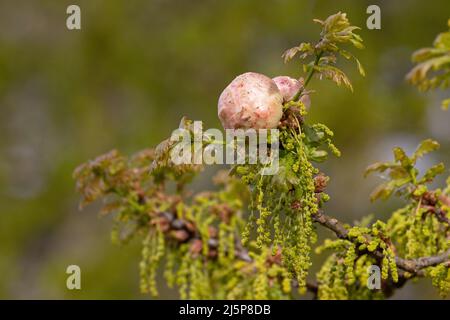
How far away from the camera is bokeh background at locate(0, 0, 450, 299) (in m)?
4.24

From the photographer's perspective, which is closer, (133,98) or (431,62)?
(431,62)

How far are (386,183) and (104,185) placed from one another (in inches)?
21.6

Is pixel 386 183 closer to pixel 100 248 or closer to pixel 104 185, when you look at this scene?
pixel 104 185

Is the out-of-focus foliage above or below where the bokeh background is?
below

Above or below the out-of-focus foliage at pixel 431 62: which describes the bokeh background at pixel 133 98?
above

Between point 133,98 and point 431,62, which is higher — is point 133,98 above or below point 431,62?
above

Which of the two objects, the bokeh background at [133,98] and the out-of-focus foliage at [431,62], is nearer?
the out-of-focus foliage at [431,62]

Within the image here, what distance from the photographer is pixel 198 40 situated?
4.67 metres

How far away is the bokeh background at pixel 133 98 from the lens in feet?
13.9

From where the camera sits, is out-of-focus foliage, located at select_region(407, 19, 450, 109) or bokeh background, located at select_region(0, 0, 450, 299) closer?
out-of-focus foliage, located at select_region(407, 19, 450, 109)

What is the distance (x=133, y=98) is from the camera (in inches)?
193
